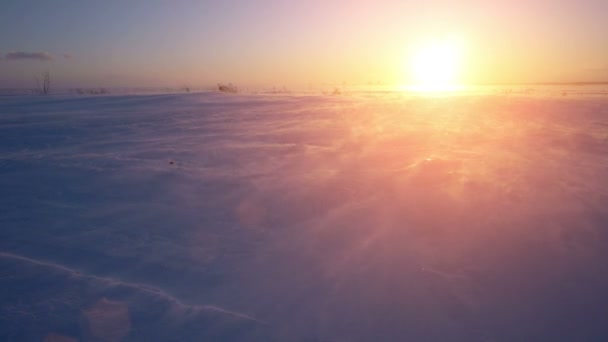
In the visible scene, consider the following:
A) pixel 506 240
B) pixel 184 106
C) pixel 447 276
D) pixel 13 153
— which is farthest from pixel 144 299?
pixel 184 106

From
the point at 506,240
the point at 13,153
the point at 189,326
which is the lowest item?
the point at 189,326

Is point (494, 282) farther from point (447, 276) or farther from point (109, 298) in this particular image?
point (109, 298)

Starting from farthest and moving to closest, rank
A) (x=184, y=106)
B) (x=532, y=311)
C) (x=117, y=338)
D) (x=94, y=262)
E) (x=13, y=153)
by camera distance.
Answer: (x=184, y=106)
(x=13, y=153)
(x=94, y=262)
(x=532, y=311)
(x=117, y=338)

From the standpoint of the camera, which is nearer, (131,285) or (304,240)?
(131,285)

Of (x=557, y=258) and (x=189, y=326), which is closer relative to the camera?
(x=189, y=326)

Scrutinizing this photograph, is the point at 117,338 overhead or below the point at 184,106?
below

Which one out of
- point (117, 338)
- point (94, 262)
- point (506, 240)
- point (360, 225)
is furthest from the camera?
point (360, 225)

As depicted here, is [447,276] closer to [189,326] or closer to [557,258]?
[557,258]
